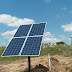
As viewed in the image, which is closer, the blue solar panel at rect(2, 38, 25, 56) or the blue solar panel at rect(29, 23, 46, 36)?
the blue solar panel at rect(2, 38, 25, 56)

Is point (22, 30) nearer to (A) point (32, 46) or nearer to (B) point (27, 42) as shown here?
(B) point (27, 42)

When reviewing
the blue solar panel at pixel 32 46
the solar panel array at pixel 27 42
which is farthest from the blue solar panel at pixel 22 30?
the blue solar panel at pixel 32 46

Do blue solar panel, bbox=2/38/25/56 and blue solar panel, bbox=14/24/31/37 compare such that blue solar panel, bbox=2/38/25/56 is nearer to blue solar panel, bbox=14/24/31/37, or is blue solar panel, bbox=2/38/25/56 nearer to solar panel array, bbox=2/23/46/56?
solar panel array, bbox=2/23/46/56

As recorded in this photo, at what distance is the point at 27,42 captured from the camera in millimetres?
13328

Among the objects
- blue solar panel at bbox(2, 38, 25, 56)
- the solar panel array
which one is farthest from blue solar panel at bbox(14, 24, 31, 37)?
blue solar panel at bbox(2, 38, 25, 56)

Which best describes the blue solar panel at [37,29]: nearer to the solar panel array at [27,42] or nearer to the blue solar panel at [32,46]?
the solar panel array at [27,42]

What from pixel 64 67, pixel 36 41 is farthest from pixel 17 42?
pixel 64 67

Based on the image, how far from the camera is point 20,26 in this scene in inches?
657

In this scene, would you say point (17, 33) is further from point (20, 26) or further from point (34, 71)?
point (34, 71)

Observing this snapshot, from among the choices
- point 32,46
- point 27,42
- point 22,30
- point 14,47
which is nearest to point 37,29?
point 22,30

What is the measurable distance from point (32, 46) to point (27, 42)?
2.66 ft

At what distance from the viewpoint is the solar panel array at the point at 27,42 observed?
1235 centimetres

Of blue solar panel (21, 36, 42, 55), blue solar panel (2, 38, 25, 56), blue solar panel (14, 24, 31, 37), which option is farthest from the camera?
blue solar panel (14, 24, 31, 37)

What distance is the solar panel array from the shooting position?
40.5 feet
